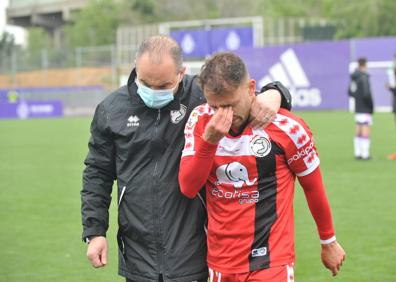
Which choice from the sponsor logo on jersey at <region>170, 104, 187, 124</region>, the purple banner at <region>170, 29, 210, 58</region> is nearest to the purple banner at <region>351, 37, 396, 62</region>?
the purple banner at <region>170, 29, 210, 58</region>

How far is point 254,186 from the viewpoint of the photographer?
388 centimetres

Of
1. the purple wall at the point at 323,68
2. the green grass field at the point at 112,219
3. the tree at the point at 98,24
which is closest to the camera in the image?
the green grass field at the point at 112,219

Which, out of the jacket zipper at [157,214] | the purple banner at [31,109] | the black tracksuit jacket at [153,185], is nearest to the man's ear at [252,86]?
the black tracksuit jacket at [153,185]

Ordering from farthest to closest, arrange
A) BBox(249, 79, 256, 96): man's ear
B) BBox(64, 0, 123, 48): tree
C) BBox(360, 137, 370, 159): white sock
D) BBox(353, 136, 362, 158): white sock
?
BBox(64, 0, 123, 48): tree, BBox(353, 136, 362, 158): white sock, BBox(360, 137, 370, 159): white sock, BBox(249, 79, 256, 96): man's ear

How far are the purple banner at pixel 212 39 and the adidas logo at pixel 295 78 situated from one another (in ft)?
23.3

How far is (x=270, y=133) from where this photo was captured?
3.82 metres

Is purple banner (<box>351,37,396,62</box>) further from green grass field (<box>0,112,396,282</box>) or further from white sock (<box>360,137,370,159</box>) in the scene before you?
white sock (<box>360,137,370,159</box>)


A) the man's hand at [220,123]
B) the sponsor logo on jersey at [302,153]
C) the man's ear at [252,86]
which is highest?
the man's ear at [252,86]

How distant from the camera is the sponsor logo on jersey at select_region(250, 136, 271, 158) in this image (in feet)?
12.5

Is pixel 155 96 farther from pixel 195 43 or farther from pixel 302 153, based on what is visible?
pixel 195 43

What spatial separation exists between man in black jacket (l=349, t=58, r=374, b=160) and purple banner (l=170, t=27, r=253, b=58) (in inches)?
1015

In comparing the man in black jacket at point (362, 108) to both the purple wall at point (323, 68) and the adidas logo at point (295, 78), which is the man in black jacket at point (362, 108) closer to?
the purple wall at point (323, 68)

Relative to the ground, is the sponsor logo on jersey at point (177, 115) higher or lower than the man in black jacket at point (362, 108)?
higher

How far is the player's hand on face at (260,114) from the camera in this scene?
3.73 m
